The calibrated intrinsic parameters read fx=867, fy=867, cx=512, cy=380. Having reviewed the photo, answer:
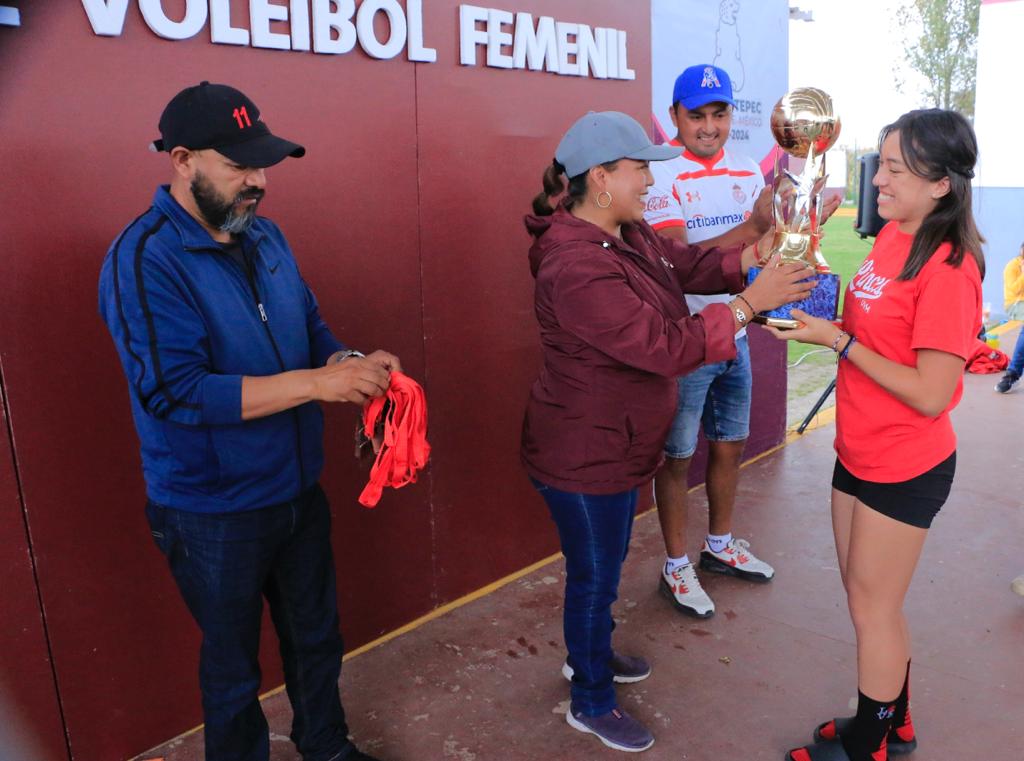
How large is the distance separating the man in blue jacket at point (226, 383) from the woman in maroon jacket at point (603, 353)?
502 millimetres

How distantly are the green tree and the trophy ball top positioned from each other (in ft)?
63.0

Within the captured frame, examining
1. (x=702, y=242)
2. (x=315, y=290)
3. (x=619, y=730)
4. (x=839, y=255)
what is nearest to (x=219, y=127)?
(x=315, y=290)

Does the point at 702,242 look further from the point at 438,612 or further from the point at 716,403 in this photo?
the point at 438,612

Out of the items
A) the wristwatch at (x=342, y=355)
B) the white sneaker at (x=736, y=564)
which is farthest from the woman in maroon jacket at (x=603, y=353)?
the white sneaker at (x=736, y=564)

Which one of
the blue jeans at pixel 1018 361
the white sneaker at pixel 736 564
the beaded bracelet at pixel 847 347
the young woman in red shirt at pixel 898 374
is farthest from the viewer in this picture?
the blue jeans at pixel 1018 361

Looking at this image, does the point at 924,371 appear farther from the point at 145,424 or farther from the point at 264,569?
the point at 145,424

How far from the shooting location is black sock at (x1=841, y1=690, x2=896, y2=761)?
7.32 ft

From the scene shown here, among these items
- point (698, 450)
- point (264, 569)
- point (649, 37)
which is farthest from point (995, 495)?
point (264, 569)

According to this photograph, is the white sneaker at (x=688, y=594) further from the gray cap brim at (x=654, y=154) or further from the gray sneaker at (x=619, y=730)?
the gray cap brim at (x=654, y=154)

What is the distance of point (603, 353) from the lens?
7.57 feet

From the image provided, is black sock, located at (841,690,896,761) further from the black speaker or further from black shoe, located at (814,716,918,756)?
the black speaker

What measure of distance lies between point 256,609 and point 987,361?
23.0 ft

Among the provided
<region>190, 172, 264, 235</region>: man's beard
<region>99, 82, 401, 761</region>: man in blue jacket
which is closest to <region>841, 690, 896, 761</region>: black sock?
<region>99, 82, 401, 761</region>: man in blue jacket

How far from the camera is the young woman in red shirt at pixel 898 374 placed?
1.97 meters
